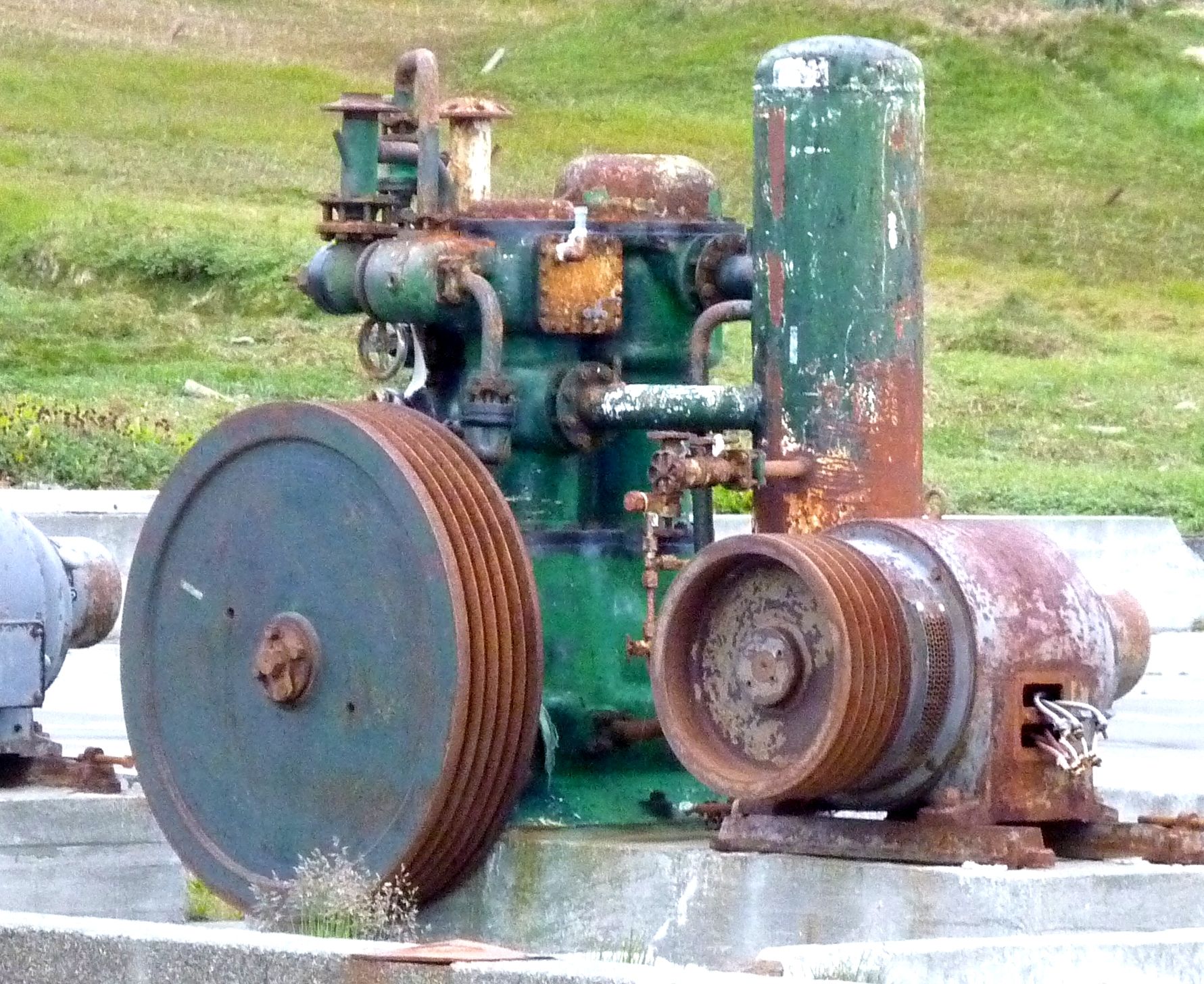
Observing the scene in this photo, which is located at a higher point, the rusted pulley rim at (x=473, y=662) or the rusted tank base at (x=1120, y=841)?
the rusted pulley rim at (x=473, y=662)

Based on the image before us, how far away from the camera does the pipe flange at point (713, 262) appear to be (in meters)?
7.12

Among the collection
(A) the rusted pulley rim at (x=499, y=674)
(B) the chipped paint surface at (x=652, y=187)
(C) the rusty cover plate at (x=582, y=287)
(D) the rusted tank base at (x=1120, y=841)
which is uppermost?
(B) the chipped paint surface at (x=652, y=187)

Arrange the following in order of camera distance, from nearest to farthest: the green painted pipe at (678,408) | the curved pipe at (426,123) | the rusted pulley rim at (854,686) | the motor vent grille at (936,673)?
1. the rusted pulley rim at (854,686)
2. the motor vent grille at (936,673)
3. the green painted pipe at (678,408)
4. the curved pipe at (426,123)

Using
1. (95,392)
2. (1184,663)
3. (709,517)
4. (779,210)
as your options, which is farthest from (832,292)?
(95,392)

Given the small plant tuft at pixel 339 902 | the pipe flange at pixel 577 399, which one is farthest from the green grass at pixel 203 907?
the pipe flange at pixel 577 399

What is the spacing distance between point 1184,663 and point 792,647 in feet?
36.2

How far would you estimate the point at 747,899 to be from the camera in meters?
6.23

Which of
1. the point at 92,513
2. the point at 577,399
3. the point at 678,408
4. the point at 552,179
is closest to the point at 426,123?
the point at 577,399

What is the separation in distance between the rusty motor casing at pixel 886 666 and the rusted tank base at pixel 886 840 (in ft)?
0.14

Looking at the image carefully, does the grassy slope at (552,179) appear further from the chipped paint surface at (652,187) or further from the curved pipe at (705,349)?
the curved pipe at (705,349)

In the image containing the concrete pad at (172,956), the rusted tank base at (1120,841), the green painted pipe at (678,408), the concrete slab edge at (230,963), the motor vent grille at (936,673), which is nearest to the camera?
the concrete slab edge at (230,963)

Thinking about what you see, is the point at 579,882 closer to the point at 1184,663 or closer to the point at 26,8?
the point at 1184,663

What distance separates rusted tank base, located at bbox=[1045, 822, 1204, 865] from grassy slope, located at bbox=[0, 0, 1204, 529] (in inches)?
506

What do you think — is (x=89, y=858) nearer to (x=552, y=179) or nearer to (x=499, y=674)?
(x=499, y=674)
